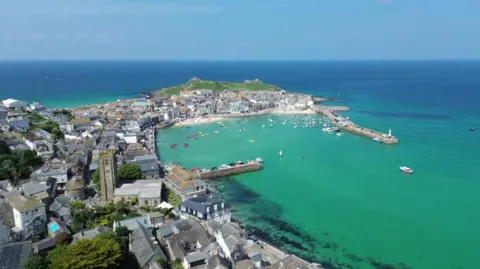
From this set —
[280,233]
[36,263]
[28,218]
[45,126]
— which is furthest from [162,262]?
[45,126]

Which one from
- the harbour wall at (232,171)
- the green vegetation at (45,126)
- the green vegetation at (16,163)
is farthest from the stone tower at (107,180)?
the green vegetation at (45,126)

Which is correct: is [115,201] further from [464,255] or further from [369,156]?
[369,156]

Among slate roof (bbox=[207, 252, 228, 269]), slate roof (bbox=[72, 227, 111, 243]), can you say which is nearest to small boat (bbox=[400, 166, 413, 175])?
slate roof (bbox=[207, 252, 228, 269])

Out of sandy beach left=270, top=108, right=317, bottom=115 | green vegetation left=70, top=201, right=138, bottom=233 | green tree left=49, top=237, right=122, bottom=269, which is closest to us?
green tree left=49, top=237, right=122, bottom=269

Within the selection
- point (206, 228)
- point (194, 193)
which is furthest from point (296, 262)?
point (194, 193)

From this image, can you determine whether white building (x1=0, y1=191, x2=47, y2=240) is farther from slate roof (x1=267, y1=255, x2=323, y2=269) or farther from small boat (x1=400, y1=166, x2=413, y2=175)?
small boat (x1=400, y1=166, x2=413, y2=175)
